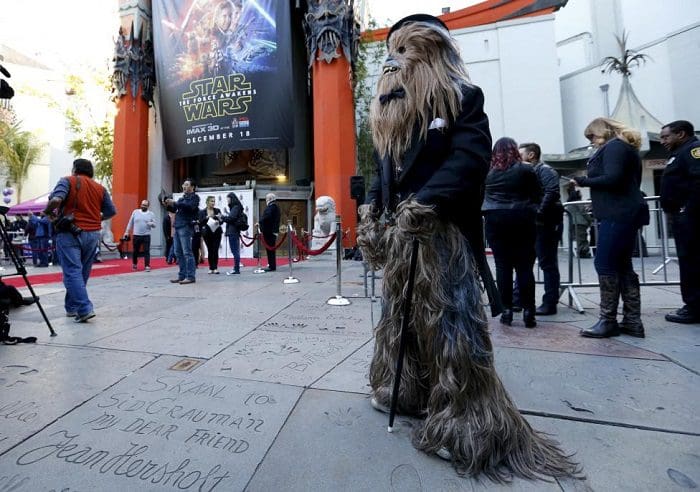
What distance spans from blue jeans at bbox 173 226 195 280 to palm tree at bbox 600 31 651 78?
15375 millimetres

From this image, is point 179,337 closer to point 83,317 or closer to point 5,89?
point 83,317

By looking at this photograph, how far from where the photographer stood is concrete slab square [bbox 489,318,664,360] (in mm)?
2824

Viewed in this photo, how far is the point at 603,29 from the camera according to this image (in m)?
16.6

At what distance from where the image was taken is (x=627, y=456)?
1.53 metres

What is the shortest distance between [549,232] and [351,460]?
3.63 meters

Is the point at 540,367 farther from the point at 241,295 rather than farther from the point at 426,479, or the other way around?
the point at 241,295

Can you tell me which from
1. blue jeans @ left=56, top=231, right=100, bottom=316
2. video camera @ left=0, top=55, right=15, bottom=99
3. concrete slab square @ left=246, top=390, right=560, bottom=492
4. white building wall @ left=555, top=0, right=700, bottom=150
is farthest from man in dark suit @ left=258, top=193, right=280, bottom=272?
white building wall @ left=555, top=0, right=700, bottom=150

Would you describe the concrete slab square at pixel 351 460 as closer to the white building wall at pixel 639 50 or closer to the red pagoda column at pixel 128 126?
the red pagoda column at pixel 128 126

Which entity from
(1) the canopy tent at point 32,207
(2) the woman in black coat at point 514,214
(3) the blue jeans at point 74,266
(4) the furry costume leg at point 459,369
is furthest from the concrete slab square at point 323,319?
(1) the canopy tent at point 32,207

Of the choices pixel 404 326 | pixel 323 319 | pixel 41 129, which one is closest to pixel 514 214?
pixel 323 319

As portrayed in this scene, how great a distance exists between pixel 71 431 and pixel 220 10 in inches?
623

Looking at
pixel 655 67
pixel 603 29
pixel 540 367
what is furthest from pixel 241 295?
pixel 603 29

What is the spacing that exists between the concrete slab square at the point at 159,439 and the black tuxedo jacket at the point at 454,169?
1.35m

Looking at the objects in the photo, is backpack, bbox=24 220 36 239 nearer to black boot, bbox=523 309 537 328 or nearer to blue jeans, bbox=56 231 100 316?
blue jeans, bbox=56 231 100 316
